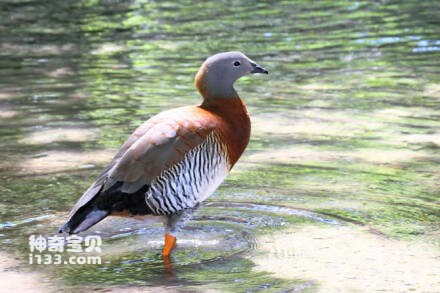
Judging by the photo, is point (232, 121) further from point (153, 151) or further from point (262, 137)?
point (262, 137)

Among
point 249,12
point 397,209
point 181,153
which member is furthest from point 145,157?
point 249,12

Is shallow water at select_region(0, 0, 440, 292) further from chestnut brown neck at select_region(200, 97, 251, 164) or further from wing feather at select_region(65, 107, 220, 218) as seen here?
chestnut brown neck at select_region(200, 97, 251, 164)

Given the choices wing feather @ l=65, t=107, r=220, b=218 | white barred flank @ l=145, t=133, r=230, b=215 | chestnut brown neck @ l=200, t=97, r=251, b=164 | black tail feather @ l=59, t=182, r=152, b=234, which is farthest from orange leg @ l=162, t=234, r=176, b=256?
chestnut brown neck @ l=200, t=97, r=251, b=164

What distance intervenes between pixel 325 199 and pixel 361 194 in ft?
0.96

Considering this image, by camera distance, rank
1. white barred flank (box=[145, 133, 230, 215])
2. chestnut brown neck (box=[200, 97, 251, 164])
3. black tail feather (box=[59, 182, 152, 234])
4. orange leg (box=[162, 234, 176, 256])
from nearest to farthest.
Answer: black tail feather (box=[59, 182, 152, 234]) → white barred flank (box=[145, 133, 230, 215]) → orange leg (box=[162, 234, 176, 256]) → chestnut brown neck (box=[200, 97, 251, 164])

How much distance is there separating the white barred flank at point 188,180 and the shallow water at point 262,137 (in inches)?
14.8

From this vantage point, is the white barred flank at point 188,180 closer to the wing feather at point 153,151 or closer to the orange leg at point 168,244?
the wing feather at point 153,151

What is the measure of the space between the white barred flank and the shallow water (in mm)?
375

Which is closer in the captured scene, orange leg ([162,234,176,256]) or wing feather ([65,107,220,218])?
wing feather ([65,107,220,218])

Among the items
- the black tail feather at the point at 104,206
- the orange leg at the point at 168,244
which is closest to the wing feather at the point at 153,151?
the black tail feather at the point at 104,206

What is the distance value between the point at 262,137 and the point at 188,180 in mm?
2949

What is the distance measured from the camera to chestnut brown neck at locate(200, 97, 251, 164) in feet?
21.9

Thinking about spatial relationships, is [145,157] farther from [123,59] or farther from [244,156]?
[123,59]

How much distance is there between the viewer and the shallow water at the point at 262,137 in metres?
6.39
